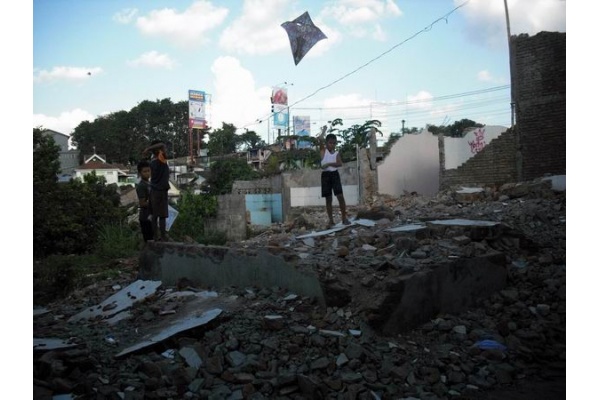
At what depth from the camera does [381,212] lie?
550 centimetres

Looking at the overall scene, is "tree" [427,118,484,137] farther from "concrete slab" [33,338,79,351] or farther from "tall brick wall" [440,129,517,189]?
"concrete slab" [33,338,79,351]

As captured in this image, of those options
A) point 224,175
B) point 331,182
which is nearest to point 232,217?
point 224,175

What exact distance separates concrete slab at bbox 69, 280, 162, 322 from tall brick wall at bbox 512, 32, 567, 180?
5.79 m

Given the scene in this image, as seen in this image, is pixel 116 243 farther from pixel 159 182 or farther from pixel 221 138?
pixel 221 138

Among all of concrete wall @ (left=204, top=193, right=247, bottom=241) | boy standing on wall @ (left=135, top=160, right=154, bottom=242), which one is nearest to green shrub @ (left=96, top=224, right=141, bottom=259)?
boy standing on wall @ (left=135, top=160, right=154, bottom=242)

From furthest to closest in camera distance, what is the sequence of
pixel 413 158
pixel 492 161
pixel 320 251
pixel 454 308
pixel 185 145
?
pixel 413 158 → pixel 492 161 → pixel 185 145 → pixel 320 251 → pixel 454 308

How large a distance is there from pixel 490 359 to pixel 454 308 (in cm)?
49

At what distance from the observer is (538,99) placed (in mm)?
7316

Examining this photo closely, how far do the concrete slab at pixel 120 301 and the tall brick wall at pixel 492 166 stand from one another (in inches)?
285

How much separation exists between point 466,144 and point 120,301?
1020 centimetres

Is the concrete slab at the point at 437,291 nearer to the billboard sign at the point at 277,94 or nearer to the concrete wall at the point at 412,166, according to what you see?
the billboard sign at the point at 277,94

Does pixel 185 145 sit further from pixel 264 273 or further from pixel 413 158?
pixel 413 158

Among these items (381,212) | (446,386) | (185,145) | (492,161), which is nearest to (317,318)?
(446,386)

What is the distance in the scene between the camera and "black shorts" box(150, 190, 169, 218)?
4934mm
